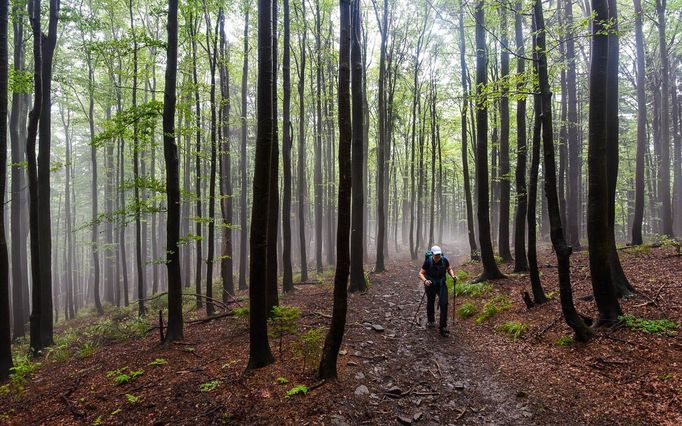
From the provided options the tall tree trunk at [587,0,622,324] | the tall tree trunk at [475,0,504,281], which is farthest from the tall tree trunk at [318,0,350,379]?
the tall tree trunk at [475,0,504,281]

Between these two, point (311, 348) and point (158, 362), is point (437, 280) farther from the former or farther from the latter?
point (158, 362)

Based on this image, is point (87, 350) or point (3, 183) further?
point (87, 350)

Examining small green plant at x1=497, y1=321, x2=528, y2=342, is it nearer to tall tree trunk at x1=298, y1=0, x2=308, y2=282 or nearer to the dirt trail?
the dirt trail

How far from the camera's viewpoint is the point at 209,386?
579cm

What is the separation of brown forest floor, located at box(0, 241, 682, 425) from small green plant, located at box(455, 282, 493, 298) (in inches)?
67.5

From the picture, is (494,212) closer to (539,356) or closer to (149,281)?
(539,356)

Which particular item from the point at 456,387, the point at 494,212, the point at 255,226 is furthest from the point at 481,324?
the point at 494,212

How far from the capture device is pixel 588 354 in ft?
19.6

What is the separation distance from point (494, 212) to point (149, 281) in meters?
38.8

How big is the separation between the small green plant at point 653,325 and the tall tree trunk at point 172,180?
388 inches

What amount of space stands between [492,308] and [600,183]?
4048 mm

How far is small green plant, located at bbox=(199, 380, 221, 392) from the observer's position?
571cm

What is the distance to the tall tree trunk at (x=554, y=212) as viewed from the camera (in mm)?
6539

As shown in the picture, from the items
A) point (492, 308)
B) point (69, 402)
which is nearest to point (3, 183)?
point (69, 402)
